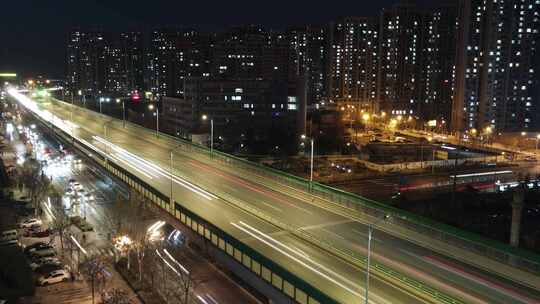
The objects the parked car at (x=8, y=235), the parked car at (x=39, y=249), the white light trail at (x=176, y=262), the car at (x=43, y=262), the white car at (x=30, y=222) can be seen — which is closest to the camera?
the white light trail at (x=176, y=262)

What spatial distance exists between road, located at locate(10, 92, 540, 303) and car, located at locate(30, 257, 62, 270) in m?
6.24

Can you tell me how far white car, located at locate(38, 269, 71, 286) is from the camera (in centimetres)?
2073

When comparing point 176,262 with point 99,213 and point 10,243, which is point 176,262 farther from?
point 99,213

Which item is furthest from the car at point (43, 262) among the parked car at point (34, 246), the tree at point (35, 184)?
the tree at point (35, 184)

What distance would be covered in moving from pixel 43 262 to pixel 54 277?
6.57ft

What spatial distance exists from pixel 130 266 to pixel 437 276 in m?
14.4

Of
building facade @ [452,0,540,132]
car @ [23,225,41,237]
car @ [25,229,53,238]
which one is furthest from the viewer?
building facade @ [452,0,540,132]

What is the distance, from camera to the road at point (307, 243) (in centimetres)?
1371

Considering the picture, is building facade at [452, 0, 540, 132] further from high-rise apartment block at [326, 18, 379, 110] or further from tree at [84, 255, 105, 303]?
tree at [84, 255, 105, 303]

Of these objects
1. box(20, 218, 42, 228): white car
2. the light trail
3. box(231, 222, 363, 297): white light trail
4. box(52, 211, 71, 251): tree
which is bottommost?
box(20, 218, 42, 228): white car

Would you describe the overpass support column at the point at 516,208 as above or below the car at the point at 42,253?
above

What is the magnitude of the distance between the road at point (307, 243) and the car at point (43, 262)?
20.5 ft

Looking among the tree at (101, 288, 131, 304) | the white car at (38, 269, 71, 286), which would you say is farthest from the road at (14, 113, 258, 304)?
the tree at (101, 288, 131, 304)

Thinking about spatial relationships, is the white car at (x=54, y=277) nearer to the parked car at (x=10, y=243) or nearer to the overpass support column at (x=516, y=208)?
the parked car at (x=10, y=243)
